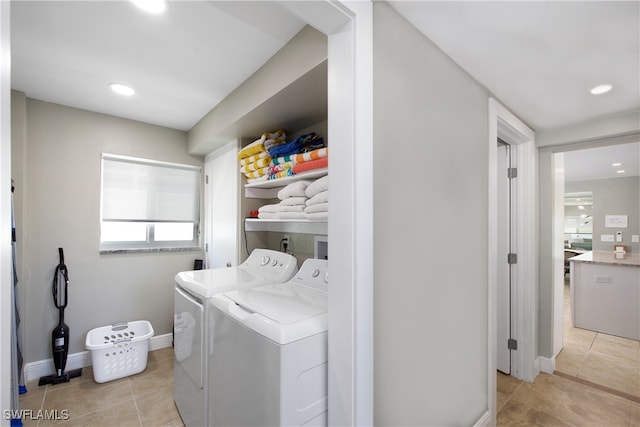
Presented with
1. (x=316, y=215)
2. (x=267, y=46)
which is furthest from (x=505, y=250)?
(x=267, y=46)

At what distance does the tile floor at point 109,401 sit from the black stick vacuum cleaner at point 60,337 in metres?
0.06

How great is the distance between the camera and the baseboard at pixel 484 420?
1.62 m

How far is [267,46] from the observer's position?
62.6 inches

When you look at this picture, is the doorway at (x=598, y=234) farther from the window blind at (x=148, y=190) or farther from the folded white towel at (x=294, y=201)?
the window blind at (x=148, y=190)

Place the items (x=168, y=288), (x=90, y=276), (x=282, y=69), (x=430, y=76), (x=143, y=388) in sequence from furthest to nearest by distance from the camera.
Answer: (x=168, y=288) < (x=90, y=276) < (x=143, y=388) < (x=282, y=69) < (x=430, y=76)

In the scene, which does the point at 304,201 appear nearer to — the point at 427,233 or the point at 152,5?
the point at 427,233

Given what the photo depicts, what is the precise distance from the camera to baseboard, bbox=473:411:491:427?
1.62 m

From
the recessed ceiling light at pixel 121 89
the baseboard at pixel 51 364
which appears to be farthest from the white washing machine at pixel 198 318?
the recessed ceiling light at pixel 121 89

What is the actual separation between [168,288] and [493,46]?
3.36 metres

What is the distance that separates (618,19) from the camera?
116cm

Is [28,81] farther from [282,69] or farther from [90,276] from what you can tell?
[282,69]

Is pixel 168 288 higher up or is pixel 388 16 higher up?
pixel 388 16

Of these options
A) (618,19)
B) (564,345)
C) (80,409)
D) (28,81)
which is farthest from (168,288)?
(564,345)

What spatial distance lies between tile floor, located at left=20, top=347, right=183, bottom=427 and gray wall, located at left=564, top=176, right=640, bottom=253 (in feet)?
22.9
